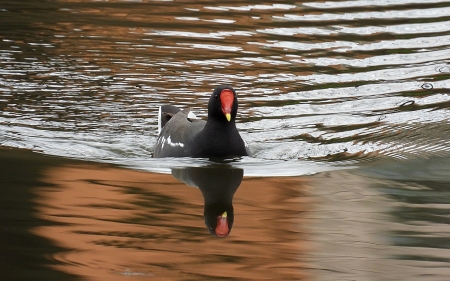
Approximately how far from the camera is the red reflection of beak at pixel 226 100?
322 inches

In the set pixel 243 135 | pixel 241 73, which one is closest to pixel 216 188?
pixel 243 135

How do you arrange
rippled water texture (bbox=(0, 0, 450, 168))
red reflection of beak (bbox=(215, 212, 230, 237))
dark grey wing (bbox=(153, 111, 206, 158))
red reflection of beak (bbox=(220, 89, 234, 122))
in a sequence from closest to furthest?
red reflection of beak (bbox=(215, 212, 230, 237))
red reflection of beak (bbox=(220, 89, 234, 122))
dark grey wing (bbox=(153, 111, 206, 158))
rippled water texture (bbox=(0, 0, 450, 168))

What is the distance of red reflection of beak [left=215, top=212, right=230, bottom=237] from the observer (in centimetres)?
603

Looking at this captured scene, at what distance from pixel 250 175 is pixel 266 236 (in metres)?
1.94

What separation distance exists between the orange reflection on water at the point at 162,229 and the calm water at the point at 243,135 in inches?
0.7

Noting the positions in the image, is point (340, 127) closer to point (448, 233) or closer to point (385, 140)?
point (385, 140)

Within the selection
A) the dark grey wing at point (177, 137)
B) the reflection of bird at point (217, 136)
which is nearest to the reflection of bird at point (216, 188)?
the reflection of bird at point (217, 136)

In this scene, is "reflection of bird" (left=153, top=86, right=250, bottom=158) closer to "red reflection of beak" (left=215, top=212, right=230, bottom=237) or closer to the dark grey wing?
the dark grey wing

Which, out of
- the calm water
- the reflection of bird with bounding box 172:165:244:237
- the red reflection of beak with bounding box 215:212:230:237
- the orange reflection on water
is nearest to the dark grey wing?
the calm water

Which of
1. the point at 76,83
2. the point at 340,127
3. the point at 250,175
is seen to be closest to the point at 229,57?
the point at 76,83

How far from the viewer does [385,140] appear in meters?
9.28

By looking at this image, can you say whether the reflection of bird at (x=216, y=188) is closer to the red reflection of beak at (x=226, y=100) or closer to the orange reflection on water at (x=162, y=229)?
the orange reflection on water at (x=162, y=229)

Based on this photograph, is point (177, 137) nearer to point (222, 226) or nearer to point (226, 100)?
point (226, 100)

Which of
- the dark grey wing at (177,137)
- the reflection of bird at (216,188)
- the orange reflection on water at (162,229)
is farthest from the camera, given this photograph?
the dark grey wing at (177,137)
